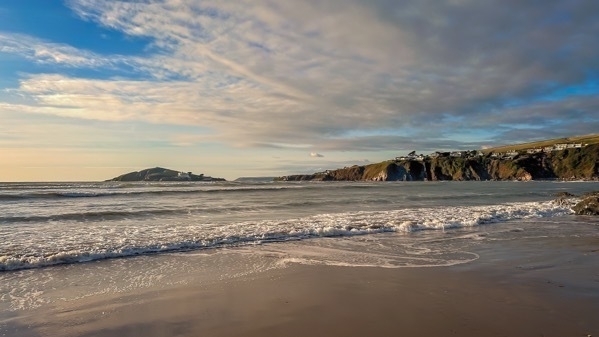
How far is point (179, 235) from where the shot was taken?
1641cm

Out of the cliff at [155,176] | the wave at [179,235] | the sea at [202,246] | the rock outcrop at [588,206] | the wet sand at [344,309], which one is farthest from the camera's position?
the cliff at [155,176]

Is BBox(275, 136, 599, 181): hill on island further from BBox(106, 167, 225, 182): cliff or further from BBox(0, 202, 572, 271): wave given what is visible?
BBox(0, 202, 572, 271): wave

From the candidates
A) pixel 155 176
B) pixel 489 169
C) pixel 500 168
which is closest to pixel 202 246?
pixel 155 176

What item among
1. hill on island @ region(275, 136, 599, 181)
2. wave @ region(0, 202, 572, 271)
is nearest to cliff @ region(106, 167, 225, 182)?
hill on island @ region(275, 136, 599, 181)

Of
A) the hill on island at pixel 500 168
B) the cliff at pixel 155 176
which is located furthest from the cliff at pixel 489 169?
the cliff at pixel 155 176

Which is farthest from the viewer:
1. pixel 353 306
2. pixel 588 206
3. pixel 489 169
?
pixel 489 169

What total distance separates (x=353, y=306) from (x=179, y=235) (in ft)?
35.3

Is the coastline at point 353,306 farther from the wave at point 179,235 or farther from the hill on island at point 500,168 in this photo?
the hill on island at point 500,168

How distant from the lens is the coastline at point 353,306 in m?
6.32

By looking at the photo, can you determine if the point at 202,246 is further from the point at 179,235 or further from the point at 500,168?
the point at 500,168

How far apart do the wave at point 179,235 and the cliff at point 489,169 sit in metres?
141

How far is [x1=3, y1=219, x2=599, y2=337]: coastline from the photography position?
20.7 feet

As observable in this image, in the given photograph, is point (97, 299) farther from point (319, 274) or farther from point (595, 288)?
point (595, 288)

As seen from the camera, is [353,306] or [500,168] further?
[500,168]
